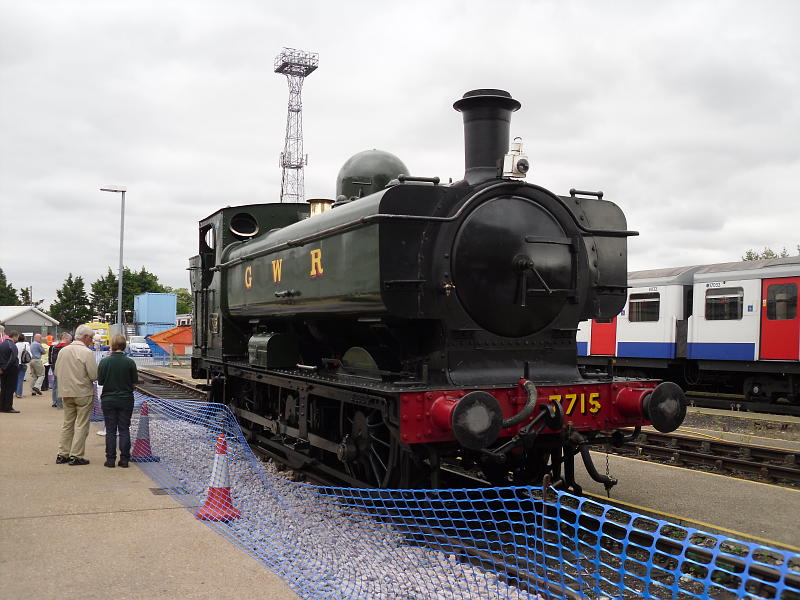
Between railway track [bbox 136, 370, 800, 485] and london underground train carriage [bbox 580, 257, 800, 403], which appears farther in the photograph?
london underground train carriage [bbox 580, 257, 800, 403]

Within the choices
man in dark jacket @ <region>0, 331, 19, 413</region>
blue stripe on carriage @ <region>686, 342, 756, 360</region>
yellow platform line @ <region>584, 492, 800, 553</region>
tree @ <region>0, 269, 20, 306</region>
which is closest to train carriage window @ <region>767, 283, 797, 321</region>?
blue stripe on carriage @ <region>686, 342, 756, 360</region>

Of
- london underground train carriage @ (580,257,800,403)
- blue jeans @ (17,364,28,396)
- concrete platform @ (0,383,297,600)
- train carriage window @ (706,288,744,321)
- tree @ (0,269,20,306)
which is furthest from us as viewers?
tree @ (0,269,20,306)

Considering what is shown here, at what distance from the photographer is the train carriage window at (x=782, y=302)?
45.0 ft

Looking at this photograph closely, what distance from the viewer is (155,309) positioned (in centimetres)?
5028

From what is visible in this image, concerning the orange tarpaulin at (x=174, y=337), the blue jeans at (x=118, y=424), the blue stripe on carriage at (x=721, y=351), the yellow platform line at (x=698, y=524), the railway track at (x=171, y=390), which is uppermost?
the blue stripe on carriage at (x=721, y=351)

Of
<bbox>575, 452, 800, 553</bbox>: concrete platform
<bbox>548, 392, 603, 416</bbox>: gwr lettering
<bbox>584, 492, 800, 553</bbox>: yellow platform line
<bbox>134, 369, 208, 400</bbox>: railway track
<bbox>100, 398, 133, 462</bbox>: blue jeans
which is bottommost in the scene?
<bbox>134, 369, 208, 400</bbox>: railway track

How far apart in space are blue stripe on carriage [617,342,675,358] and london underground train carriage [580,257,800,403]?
0.07 feet

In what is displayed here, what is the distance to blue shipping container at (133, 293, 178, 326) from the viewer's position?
50094 millimetres

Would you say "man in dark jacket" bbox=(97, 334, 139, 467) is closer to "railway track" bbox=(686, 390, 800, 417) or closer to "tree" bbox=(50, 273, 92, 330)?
"railway track" bbox=(686, 390, 800, 417)

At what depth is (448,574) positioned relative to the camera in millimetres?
4496

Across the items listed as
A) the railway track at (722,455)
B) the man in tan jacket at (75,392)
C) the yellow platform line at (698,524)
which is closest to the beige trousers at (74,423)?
the man in tan jacket at (75,392)

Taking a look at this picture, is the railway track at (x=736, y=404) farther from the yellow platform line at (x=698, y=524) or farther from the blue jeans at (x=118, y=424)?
the blue jeans at (x=118, y=424)

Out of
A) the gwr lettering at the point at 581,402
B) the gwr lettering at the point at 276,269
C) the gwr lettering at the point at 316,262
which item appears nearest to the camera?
the gwr lettering at the point at 581,402

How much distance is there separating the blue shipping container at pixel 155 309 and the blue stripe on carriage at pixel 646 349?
128 feet
